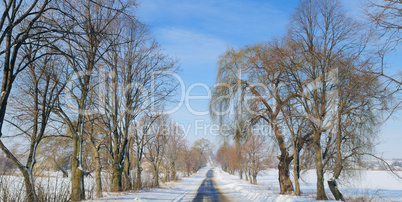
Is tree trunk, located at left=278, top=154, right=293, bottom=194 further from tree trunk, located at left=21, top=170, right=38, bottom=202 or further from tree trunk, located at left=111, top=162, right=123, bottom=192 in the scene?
tree trunk, located at left=21, top=170, right=38, bottom=202

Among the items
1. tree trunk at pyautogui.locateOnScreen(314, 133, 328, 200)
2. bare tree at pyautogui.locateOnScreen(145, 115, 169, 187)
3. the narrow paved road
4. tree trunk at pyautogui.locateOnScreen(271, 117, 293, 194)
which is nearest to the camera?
tree trunk at pyautogui.locateOnScreen(314, 133, 328, 200)

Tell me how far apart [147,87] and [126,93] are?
5.22ft

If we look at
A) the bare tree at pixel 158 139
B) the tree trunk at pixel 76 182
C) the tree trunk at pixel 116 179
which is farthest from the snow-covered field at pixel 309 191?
the tree trunk at pixel 76 182

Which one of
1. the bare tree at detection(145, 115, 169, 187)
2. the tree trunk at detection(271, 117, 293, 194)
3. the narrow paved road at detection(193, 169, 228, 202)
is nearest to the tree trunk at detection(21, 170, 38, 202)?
the narrow paved road at detection(193, 169, 228, 202)

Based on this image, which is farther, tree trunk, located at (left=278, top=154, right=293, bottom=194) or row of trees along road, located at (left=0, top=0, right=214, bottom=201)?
tree trunk, located at (left=278, top=154, right=293, bottom=194)

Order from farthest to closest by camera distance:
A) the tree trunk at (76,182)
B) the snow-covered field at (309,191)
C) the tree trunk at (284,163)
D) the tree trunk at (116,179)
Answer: the tree trunk at (116,179) < the tree trunk at (284,163) < the snow-covered field at (309,191) < the tree trunk at (76,182)

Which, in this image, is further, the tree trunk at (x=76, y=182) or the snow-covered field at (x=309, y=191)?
the snow-covered field at (x=309, y=191)

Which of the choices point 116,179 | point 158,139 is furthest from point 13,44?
point 158,139

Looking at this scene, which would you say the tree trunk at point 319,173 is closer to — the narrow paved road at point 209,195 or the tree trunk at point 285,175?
the tree trunk at point 285,175

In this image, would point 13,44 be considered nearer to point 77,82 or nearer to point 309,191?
point 77,82

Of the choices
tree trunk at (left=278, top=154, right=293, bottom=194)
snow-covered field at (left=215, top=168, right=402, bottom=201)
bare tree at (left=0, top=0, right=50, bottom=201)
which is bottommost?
snow-covered field at (left=215, top=168, right=402, bottom=201)

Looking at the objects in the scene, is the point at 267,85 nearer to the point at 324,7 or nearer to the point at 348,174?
the point at 324,7

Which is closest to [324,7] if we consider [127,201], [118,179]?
[127,201]

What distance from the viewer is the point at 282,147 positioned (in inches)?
652
